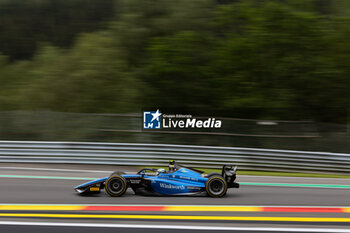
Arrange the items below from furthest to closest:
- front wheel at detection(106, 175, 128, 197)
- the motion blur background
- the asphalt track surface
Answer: the motion blur background → front wheel at detection(106, 175, 128, 197) → the asphalt track surface

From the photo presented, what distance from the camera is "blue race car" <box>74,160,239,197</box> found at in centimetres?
873

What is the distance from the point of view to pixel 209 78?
55.6ft

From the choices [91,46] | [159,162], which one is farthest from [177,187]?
[91,46]

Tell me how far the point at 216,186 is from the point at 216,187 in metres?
0.02

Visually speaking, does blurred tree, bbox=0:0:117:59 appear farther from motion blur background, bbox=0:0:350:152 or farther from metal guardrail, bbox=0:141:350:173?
metal guardrail, bbox=0:141:350:173

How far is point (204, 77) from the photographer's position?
55.9 feet

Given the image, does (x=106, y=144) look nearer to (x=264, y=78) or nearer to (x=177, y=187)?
(x=177, y=187)
